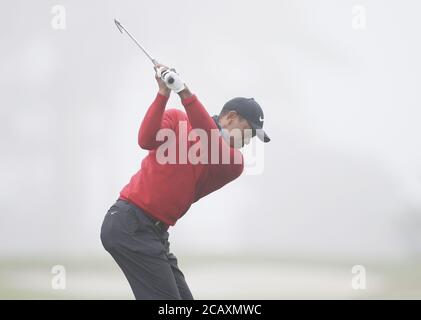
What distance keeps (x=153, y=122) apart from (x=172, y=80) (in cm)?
28

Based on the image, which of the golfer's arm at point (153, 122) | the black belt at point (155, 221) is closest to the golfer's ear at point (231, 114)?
the golfer's arm at point (153, 122)

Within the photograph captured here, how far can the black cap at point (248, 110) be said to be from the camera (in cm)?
448

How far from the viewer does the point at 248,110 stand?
14.7ft

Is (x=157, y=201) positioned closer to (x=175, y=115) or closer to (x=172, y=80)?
(x=175, y=115)

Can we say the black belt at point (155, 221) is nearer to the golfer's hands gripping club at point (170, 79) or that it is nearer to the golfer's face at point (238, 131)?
the golfer's face at point (238, 131)

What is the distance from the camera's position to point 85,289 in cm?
1020

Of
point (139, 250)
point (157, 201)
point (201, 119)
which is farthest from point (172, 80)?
point (139, 250)

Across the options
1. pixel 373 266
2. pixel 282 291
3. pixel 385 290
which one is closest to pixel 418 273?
pixel 373 266

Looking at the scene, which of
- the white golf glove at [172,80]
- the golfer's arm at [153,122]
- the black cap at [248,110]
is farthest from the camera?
the black cap at [248,110]

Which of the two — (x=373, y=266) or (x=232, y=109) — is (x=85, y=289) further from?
(x=232, y=109)

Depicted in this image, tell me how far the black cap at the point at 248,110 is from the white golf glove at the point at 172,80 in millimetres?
589

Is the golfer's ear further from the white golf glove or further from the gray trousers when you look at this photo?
the gray trousers

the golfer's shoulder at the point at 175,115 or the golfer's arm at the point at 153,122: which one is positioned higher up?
the golfer's shoulder at the point at 175,115

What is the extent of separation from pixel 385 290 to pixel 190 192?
618cm
